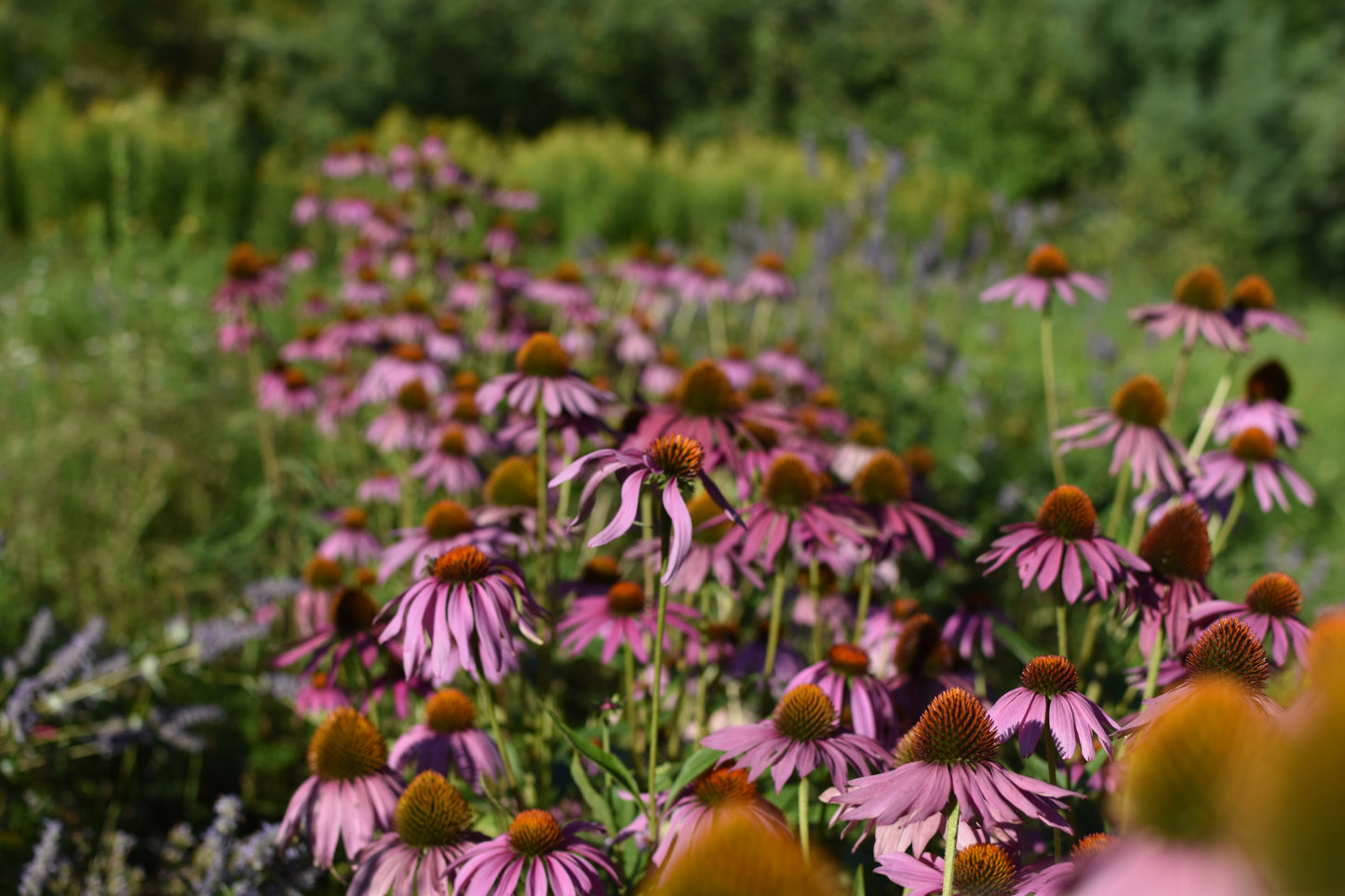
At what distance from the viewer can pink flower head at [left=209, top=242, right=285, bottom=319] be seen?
272 cm

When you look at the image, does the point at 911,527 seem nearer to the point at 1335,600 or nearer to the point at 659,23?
the point at 1335,600

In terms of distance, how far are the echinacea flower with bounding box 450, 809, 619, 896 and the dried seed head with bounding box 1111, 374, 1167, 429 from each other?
1141 mm

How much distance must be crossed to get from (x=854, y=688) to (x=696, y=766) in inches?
10.6

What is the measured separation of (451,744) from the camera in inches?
47.9

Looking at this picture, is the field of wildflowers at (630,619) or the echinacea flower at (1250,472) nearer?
the field of wildflowers at (630,619)

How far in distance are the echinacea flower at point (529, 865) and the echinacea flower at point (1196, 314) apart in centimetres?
145

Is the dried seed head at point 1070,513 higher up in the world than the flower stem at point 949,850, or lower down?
higher up

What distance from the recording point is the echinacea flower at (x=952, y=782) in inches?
30.6

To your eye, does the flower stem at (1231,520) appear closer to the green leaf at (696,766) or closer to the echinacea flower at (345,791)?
the green leaf at (696,766)

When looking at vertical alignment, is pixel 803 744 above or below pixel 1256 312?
below

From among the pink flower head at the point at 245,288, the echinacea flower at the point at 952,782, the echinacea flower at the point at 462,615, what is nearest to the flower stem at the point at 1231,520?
the echinacea flower at the point at 952,782

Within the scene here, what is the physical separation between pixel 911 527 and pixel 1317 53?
67.4 feet

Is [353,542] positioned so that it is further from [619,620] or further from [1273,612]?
[1273,612]

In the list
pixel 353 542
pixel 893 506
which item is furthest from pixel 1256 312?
pixel 353 542
